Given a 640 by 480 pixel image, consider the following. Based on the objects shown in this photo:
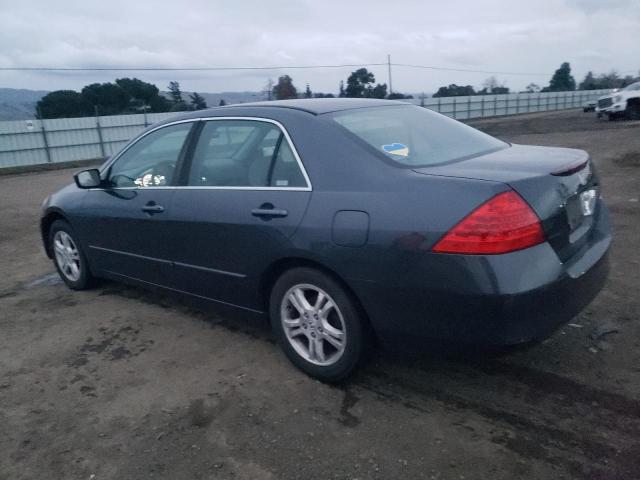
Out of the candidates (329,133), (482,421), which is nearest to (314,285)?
(329,133)

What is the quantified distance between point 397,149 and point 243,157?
1006mm

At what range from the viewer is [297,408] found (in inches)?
120

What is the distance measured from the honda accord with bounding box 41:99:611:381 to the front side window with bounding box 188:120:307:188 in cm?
1

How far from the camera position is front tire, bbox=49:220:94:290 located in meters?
5.08

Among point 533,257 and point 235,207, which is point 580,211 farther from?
point 235,207

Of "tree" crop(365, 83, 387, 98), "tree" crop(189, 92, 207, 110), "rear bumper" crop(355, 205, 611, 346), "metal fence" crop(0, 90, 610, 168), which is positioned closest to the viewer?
"rear bumper" crop(355, 205, 611, 346)

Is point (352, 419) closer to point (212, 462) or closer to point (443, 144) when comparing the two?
point (212, 462)

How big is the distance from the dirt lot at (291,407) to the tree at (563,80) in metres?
75.5

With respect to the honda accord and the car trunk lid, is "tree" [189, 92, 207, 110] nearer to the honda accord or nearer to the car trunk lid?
the honda accord

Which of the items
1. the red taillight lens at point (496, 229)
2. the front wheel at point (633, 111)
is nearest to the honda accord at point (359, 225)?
the red taillight lens at point (496, 229)

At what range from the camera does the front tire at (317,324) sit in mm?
Result: 3020

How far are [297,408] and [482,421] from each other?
3.15ft

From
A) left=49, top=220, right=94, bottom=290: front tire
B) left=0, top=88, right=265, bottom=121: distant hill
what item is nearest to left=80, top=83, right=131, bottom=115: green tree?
left=0, top=88, right=265, bottom=121: distant hill

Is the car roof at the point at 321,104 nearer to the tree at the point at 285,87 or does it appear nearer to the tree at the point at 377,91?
the tree at the point at 285,87
